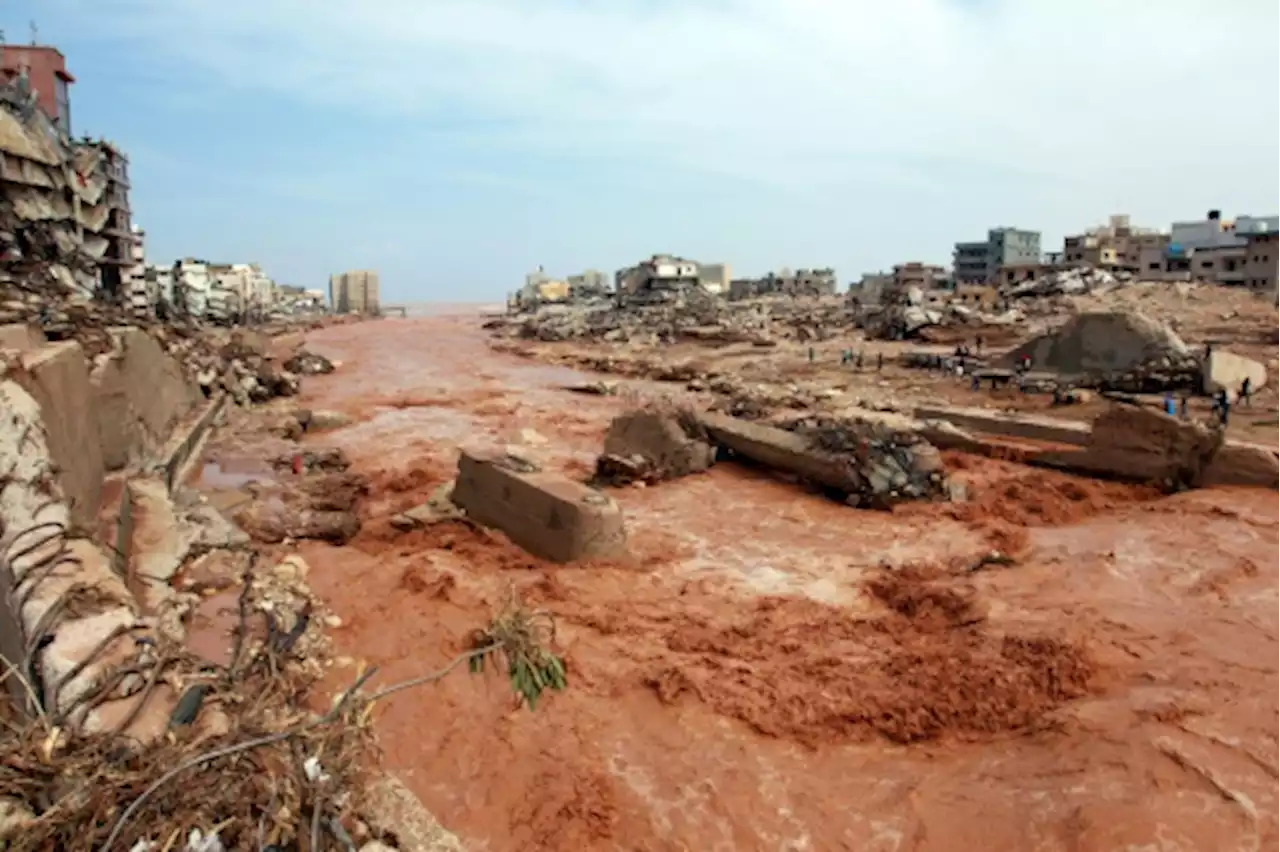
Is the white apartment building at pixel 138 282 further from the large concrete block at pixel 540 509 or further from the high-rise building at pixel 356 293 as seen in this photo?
the high-rise building at pixel 356 293

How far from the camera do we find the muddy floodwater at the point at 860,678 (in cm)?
423

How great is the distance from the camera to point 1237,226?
5534 centimetres

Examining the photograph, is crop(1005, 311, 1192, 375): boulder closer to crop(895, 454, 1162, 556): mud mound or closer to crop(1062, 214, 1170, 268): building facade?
crop(895, 454, 1162, 556): mud mound

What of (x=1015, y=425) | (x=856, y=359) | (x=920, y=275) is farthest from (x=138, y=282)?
(x=920, y=275)

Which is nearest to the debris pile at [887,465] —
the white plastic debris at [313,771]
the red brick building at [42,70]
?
the white plastic debris at [313,771]

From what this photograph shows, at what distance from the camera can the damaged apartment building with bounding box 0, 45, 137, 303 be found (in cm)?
2222

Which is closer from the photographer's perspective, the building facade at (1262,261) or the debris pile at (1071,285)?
the debris pile at (1071,285)

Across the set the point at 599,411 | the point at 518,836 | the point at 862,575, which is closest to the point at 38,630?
the point at 518,836

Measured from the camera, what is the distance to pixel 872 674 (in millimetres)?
5707

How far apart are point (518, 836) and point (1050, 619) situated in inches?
169

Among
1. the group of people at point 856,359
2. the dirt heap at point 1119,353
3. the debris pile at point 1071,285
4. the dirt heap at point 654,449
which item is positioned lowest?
the dirt heap at point 654,449

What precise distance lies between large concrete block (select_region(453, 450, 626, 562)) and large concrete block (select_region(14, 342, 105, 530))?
3.40 m

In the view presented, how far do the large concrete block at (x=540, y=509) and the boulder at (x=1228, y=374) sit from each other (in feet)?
43.6

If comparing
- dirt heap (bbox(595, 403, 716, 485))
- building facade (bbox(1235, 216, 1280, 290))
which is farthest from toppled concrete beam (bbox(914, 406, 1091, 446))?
building facade (bbox(1235, 216, 1280, 290))
